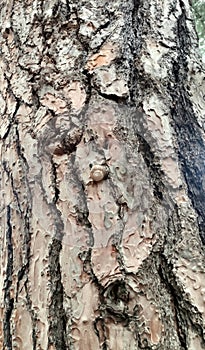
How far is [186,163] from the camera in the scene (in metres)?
0.81

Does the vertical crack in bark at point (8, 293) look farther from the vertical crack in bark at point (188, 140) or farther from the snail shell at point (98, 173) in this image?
→ the vertical crack in bark at point (188, 140)

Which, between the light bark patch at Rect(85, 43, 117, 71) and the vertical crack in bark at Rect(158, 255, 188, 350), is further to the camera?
the light bark patch at Rect(85, 43, 117, 71)

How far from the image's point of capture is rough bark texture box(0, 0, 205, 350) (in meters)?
0.71

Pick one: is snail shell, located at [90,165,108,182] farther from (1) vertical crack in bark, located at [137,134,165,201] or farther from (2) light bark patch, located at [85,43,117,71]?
(2) light bark patch, located at [85,43,117,71]

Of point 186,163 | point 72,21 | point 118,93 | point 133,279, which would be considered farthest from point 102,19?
point 133,279

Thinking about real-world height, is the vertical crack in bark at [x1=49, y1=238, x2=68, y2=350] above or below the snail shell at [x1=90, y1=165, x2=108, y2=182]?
below

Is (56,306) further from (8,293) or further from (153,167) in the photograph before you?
(153,167)

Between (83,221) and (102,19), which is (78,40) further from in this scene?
(83,221)

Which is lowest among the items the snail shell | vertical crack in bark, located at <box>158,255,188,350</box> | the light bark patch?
vertical crack in bark, located at <box>158,255,188,350</box>

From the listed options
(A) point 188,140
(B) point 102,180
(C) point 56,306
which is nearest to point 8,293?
(C) point 56,306

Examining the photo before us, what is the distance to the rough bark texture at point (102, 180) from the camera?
0.71 meters

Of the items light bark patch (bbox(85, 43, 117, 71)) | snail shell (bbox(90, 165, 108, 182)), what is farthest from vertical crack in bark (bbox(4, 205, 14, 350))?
light bark patch (bbox(85, 43, 117, 71))

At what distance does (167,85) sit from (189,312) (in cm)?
39

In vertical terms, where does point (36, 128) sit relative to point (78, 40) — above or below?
below
